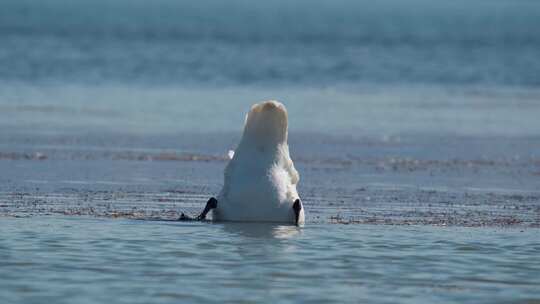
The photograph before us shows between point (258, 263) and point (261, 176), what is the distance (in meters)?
2.11

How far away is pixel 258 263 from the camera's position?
12.9 m

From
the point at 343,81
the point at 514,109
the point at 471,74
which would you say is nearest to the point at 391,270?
the point at 514,109

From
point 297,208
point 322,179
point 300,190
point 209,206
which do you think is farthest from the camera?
point 322,179

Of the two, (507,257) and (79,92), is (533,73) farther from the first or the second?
(507,257)

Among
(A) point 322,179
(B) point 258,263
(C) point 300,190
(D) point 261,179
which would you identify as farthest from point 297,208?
(A) point 322,179

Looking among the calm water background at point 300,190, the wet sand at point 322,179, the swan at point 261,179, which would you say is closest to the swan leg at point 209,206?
the swan at point 261,179

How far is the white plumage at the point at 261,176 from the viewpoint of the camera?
586 inches

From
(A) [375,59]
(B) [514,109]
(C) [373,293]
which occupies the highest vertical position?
(A) [375,59]

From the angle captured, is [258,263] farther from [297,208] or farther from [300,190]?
[300,190]

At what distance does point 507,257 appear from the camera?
13.6m

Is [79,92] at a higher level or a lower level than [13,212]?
higher

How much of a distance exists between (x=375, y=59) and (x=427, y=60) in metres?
2.90

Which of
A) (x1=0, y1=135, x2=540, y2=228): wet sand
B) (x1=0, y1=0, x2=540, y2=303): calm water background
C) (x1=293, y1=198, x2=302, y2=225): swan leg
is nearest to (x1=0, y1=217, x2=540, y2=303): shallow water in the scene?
(x1=0, y1=0, x2=540, y2=303): calm water background

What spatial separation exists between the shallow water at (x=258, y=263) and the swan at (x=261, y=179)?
0.68 feet
